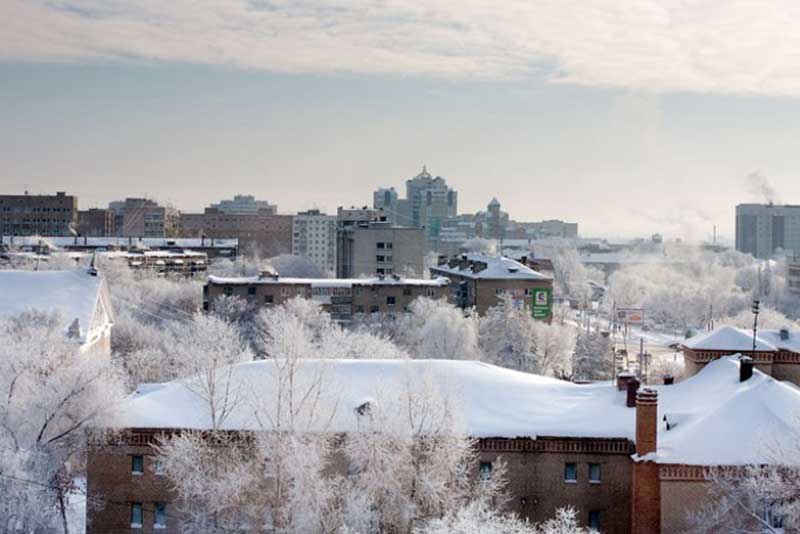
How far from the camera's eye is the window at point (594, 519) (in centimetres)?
2953

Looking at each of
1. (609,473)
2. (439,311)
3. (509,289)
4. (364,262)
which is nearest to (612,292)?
(364,262)

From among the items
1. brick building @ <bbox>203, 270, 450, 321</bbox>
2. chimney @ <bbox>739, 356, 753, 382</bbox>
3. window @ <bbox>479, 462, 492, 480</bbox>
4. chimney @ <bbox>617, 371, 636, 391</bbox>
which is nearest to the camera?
window @ <bbox>479, 462, 492, 480</bbox>

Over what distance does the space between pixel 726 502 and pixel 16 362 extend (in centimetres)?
2115

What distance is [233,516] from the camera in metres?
27.1

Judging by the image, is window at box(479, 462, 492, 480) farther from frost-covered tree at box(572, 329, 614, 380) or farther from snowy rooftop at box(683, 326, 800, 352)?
frost-covered tree at box(572, 329, 614, 380)

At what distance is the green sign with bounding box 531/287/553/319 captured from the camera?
8525 centimetres

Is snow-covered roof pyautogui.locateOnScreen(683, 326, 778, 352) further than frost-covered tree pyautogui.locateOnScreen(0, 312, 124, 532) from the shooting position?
Yes

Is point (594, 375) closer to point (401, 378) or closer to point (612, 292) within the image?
point (401, 378)

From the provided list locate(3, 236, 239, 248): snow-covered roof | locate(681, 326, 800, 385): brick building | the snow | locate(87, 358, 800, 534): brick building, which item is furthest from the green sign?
locate(3, 236, 239, 248): snow-covered roof

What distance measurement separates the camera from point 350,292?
83.9 m

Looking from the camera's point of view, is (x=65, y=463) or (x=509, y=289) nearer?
(x=65, y=463)

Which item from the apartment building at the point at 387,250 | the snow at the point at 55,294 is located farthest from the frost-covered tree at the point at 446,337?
the apartment building at the point at 387,250

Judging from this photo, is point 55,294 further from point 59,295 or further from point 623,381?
point 623,381

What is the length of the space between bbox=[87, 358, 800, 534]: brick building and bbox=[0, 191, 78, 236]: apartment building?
531 ft
